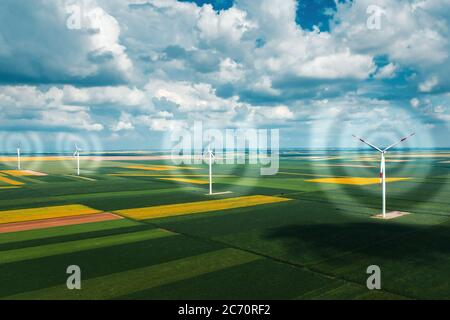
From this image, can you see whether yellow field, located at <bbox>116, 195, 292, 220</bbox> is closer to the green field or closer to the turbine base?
the green field

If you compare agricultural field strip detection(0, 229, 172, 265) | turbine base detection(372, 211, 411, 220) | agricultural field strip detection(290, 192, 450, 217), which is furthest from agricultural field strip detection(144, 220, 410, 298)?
agricultural field strip detection(290, 192, 450, 217)

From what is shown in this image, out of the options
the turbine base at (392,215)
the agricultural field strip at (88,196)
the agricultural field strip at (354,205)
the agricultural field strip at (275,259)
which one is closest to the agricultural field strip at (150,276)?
the agricultural field strip at (275,259)

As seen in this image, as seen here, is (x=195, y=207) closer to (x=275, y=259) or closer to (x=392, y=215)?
(x=275, y=259)

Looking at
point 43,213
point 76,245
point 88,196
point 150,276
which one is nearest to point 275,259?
point 150,276

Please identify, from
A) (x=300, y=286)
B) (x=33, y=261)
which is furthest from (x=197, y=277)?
(x=33, y=261)

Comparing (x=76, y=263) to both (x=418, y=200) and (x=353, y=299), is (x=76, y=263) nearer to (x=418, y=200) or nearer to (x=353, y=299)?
(x=353, y=299)
